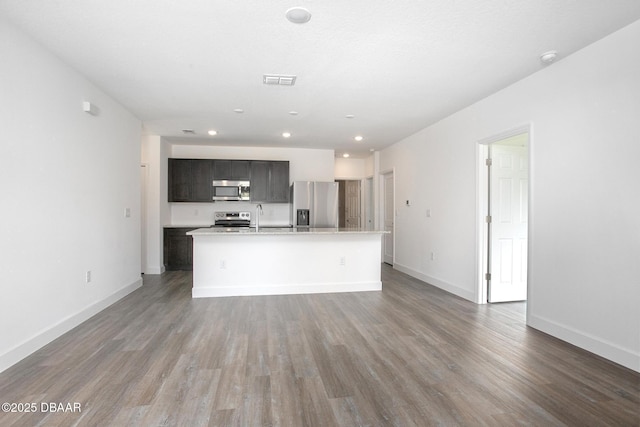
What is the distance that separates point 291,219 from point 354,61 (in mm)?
4500

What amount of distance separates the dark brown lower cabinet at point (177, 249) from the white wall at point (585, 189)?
5337 mm

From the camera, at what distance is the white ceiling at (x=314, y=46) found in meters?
2.22

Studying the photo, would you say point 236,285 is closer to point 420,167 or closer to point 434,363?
point 434,363

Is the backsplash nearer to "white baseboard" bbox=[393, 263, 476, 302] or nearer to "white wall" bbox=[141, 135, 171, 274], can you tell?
"white wall" bbox=[141, 135, 171, 274]

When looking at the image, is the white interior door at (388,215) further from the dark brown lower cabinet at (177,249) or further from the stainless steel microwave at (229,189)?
the dark brown lower cabinet at (177,249)

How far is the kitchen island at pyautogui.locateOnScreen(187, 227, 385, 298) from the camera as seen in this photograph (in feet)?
14.6

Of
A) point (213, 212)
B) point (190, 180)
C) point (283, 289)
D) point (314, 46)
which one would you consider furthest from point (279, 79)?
point (213, 212)

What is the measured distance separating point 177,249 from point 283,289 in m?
2.90

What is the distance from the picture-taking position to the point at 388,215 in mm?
7250

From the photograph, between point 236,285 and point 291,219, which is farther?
point 291,219

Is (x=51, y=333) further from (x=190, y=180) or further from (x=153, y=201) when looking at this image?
(x=190, y=180)

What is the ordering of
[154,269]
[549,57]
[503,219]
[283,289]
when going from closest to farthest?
1. [549,57]
2. [503,219]
3. [283,289]
4. [154,269]

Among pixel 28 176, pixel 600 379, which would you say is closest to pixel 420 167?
pixel 600 379

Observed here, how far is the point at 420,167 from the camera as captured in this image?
18.4ft
